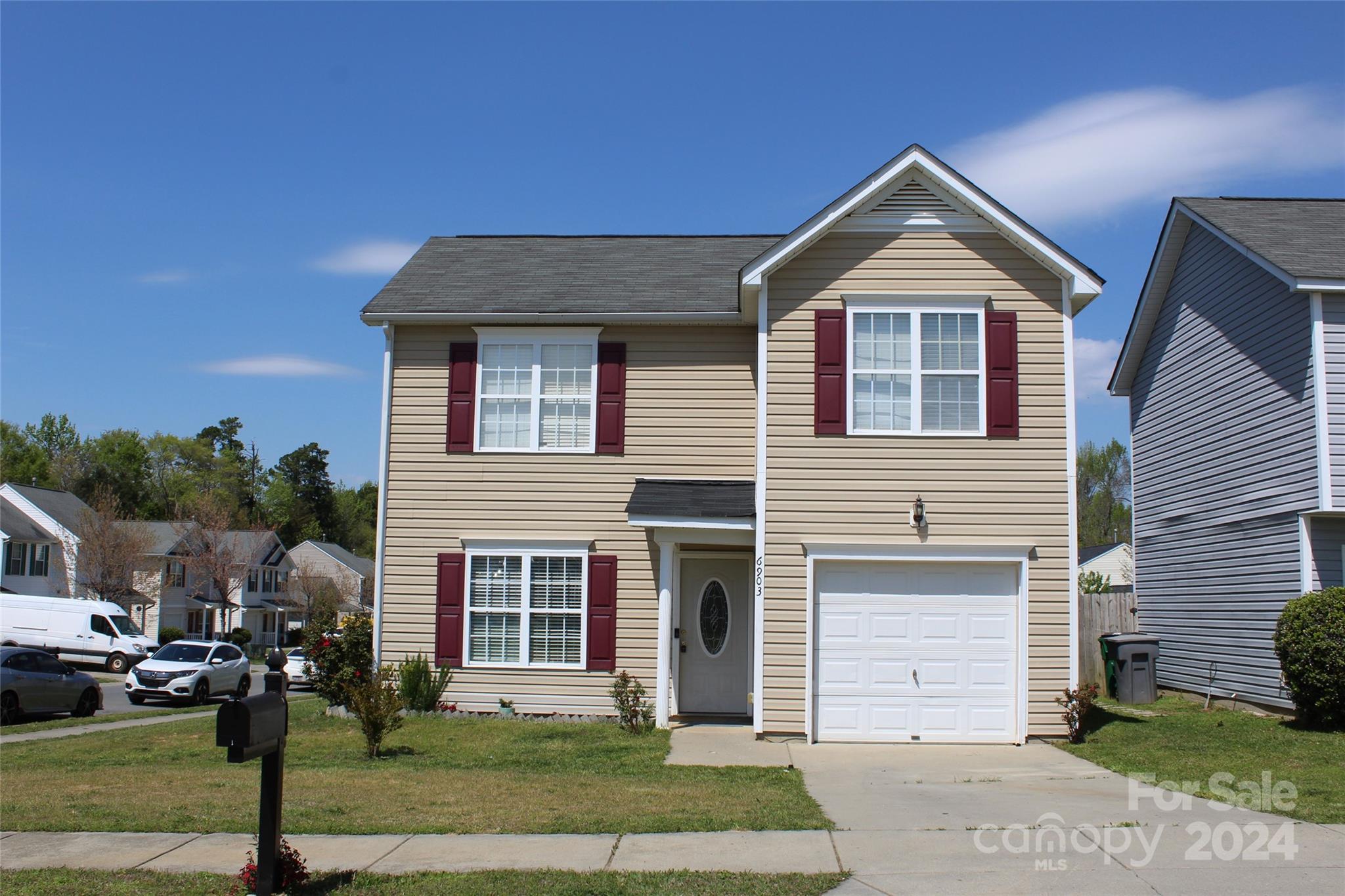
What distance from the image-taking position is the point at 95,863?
7379 millimetres

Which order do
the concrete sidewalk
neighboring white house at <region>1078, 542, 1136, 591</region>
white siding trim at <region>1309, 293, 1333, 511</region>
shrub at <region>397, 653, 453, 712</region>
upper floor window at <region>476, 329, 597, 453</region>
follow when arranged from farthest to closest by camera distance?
neighboring white house at <region>1078, 542, 1136, 591</region>, upper floor window at <region>476, 329, 597, 453</region>, shrub at <region>397, 653, 453, 712</region>, white siding trim at <region>1309, 293, 1333, 511</region>, the concrete sidewalk

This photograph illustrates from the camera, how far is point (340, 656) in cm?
1606

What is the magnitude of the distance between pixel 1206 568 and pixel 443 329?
43.1 ft

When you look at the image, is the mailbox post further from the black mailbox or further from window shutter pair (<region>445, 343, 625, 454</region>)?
window shutter pair (<region>445, 343, 625, 454</region>)

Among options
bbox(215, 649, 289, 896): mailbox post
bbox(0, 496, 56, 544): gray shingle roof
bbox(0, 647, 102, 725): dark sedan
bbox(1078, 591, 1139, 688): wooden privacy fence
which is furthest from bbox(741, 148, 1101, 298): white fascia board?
bbox(0, 496, 56, 544): gray shingle roof

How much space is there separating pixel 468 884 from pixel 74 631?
35345mm

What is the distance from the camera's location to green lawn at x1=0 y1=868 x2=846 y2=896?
6.50m

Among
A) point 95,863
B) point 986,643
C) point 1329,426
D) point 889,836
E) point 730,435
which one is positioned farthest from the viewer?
point 730,435

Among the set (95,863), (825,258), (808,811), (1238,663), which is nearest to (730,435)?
(825,258)

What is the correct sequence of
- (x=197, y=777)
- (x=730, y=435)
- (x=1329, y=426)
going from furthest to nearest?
(x=730, y=435)
(x=1329, y=426)
(x=197, y=777)

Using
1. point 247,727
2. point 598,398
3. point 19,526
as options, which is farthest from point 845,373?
point 19,526

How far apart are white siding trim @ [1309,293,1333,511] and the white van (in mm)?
34864

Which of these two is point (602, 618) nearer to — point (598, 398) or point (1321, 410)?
point (598, 398)

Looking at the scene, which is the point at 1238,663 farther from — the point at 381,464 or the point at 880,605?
the point at 381,464
